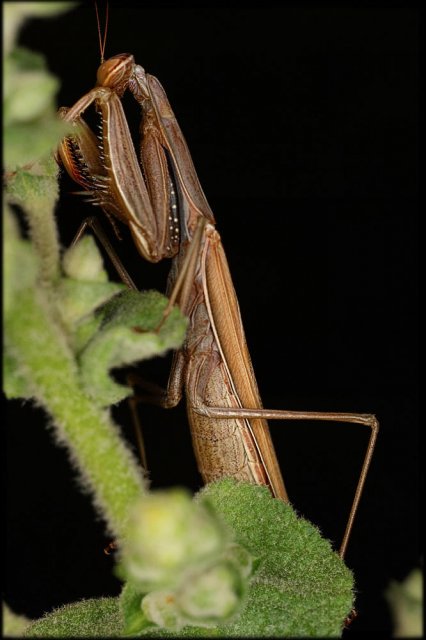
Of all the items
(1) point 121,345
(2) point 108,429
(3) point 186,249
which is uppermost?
(3) point 186,249

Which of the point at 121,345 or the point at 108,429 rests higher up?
the point at 121,345

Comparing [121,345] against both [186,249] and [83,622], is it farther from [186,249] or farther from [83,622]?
[186,249]

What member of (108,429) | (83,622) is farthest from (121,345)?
(83,622)

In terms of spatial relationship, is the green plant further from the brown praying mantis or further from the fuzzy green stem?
the brown praying mantis

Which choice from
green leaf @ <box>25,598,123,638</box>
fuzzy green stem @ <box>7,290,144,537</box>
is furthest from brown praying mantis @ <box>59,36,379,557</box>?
fuzzy green stem @ <box>7,290,144,537</box>

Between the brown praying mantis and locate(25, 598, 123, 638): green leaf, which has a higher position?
the brown praying mantis

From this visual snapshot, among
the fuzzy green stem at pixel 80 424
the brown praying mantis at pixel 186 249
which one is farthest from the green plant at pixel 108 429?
the brown praying mantis at pixel 186 249

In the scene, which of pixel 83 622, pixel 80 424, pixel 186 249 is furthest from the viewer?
pixel 186 249

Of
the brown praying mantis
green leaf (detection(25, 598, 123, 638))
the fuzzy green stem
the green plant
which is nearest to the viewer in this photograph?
the green plant

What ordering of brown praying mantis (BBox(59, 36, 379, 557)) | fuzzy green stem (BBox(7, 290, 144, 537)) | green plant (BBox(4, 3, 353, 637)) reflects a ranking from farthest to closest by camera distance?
brown praying mantis (BBox(59, 36, 379, 557)), fuzzy green stem (BBox(7, 290, 144, 537)), green plant (BBox(4, 3, 353, 637))
